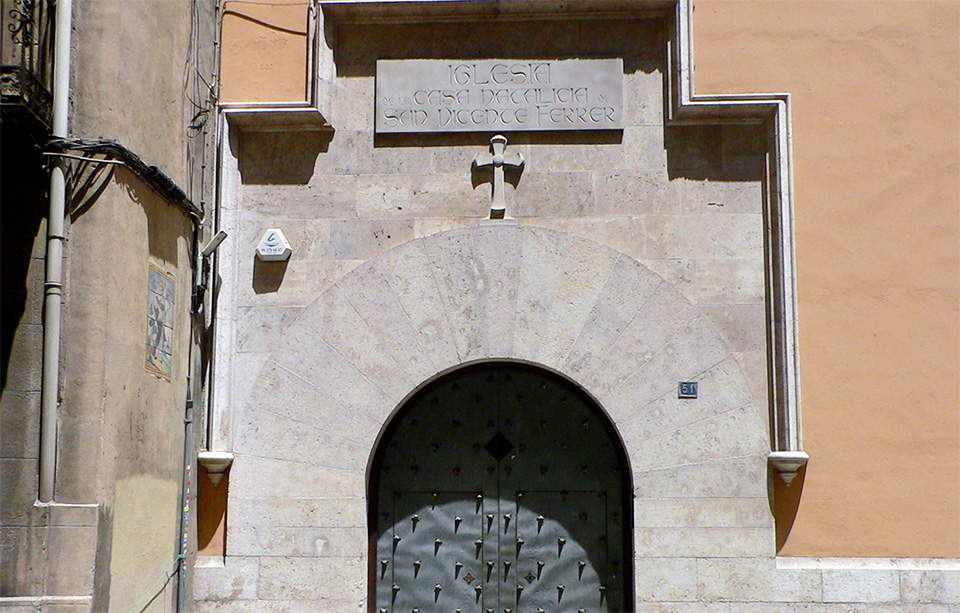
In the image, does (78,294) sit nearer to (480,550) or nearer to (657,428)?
(480,550)

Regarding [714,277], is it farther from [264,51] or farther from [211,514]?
[211,514]

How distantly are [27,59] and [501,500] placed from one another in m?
3.62

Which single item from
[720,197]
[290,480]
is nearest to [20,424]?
[290,480]

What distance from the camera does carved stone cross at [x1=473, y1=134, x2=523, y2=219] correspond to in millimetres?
7117

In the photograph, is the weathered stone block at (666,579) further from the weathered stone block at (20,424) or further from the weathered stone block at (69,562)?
the weathered stone block at (20,424)

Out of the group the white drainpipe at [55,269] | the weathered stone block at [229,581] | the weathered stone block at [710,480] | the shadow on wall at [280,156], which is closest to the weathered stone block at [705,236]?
the weathered stone block at [710,480]

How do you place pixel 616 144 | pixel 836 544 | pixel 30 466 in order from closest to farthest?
pixel 30 466
pixel 836 544
pixel 616 144

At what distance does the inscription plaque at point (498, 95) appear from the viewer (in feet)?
23.7

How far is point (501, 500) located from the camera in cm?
706

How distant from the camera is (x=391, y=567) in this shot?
7.02 metres

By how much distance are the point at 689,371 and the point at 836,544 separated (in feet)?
4.22

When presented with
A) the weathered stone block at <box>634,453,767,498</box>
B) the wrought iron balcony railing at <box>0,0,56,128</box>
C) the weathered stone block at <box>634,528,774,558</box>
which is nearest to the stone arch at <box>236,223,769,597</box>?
the weathered stone block at <box>634,453,767,498</box>

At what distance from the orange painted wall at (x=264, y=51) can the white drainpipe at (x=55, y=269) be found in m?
1.47

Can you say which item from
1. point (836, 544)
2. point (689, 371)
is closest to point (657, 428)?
point (689, 371)
